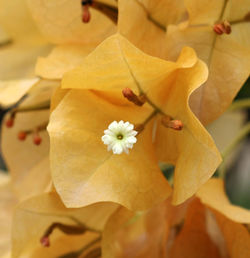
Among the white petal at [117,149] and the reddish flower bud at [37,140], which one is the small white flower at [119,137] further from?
the reddish flower bud at [37,140]

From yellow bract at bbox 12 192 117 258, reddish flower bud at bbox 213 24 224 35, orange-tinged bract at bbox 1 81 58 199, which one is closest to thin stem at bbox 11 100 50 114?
orange-tinged bract at bbox 1 81 58 199

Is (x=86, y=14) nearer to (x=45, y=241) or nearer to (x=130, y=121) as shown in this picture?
(x=130, y=121)

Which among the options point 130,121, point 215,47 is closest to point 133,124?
point 130,121

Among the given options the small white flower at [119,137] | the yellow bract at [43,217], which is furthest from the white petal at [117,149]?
the yellow bract at [43,217]

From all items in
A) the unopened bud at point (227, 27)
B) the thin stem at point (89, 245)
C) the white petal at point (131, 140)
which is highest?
the unopened bud at point (227, 27)

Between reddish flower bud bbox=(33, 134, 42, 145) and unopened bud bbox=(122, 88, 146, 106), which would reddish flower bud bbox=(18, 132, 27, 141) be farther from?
unopened bud bbox=(122, 88, 146, 106)

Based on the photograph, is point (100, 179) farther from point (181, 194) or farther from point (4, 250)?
point (4, 250)
